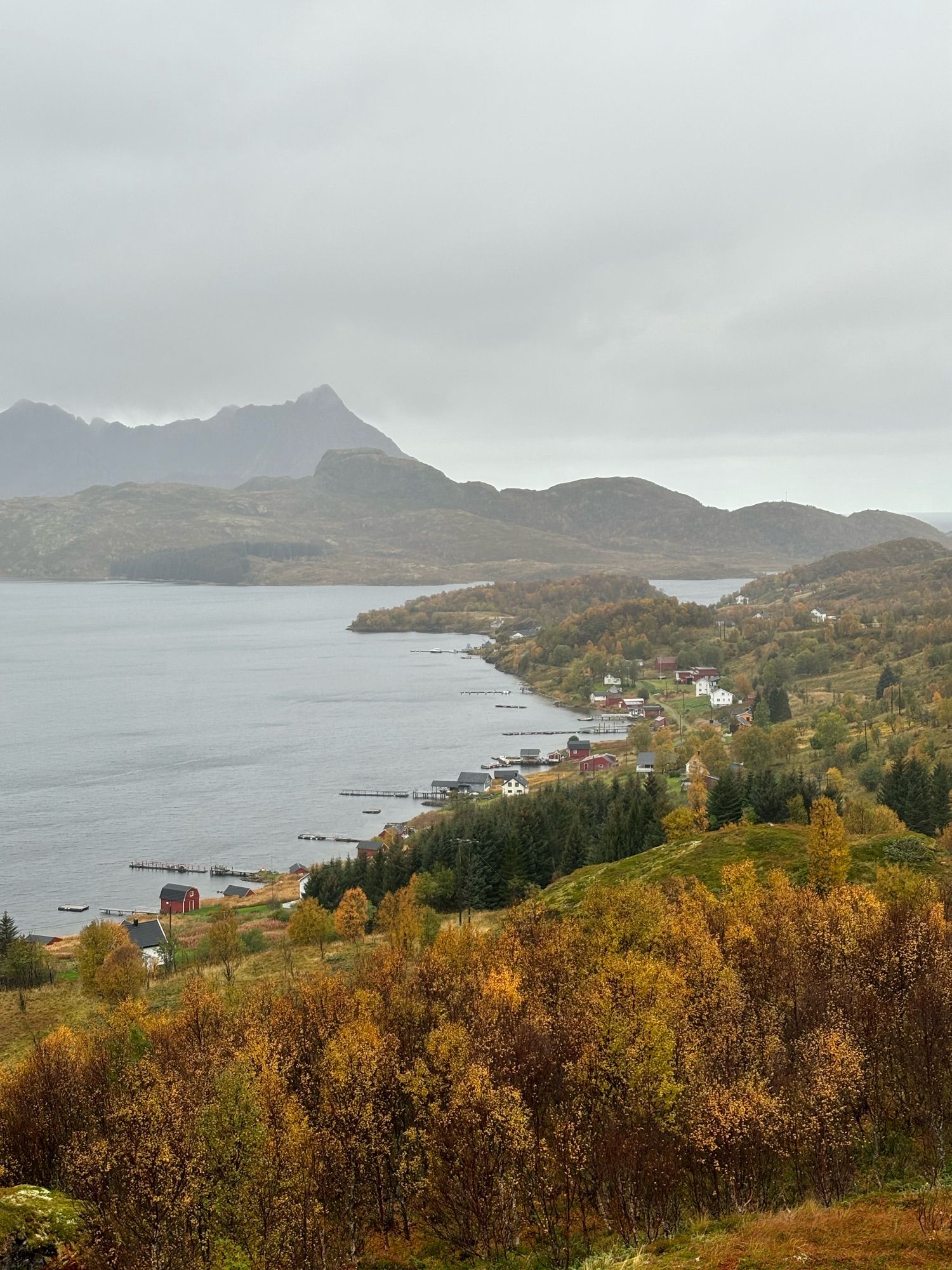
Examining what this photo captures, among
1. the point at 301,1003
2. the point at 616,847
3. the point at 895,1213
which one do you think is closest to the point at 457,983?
the point at 301,1003

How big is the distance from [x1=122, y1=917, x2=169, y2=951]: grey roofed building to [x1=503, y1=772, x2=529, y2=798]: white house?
55.6 m

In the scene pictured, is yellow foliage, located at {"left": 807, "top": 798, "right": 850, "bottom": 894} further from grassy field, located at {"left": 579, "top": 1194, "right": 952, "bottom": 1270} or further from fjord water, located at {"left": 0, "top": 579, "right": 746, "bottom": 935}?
fjord water, located at {"left": 0, "top": 579, "right": 746, "bottom": 935}

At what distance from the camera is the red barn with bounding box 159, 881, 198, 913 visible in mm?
91938

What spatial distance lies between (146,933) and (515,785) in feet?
→ 204

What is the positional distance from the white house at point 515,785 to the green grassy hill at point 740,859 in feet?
166

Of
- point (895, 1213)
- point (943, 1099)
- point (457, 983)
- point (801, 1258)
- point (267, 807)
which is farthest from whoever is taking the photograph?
point (267, 807)

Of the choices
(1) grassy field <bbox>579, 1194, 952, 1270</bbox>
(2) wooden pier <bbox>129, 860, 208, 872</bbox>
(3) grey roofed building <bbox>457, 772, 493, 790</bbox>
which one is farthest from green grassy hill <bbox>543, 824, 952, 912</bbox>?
(3) grey roofed building <bbox>457, 772, 493, 790</bbox>

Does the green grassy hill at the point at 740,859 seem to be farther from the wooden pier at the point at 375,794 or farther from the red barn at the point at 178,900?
the wooden pier at the point at 375,794

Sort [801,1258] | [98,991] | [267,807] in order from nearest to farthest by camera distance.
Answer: [801,1258], [98,991], [267,807]

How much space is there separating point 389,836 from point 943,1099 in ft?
258

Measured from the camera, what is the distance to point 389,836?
10344cm

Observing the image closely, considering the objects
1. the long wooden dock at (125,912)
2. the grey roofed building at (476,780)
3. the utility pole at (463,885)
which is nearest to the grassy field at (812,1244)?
the utility pole at (463,885)

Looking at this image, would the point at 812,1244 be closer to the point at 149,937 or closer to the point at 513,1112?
the point at 513,1112

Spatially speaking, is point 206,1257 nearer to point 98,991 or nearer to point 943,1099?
point 943,1099
